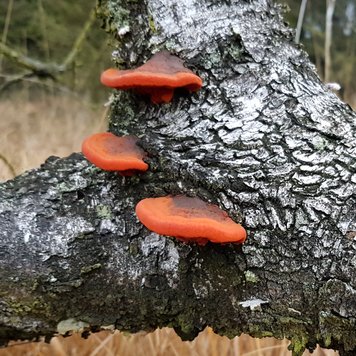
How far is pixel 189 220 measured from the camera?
1500 mm

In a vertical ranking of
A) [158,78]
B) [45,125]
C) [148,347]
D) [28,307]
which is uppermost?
[158,78]

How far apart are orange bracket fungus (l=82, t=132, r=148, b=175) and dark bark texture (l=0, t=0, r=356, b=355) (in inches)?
2.0

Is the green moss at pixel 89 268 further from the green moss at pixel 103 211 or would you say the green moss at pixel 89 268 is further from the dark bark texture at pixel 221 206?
the green moss at pixel 103 211

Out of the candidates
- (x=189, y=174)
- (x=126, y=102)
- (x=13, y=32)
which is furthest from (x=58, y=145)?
(x=189, y=174)

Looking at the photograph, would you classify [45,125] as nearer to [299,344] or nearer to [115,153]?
[115,153]

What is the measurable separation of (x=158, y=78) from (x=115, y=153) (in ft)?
0.88

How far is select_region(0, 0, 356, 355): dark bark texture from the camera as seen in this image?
1644mm

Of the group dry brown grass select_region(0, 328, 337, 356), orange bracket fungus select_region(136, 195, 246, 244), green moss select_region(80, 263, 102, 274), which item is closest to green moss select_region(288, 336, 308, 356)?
orange bracket fungus select_region(136, 195, 246, 244)

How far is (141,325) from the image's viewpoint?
1883mm

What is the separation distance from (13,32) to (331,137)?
7.80 meters

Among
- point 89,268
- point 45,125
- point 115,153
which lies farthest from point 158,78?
point 45,125

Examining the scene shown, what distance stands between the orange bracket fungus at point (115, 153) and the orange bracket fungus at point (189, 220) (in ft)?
0.48

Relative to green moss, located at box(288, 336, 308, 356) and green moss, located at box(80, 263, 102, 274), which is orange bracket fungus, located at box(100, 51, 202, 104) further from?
green moss, located at box(288, 336, 308, 356)

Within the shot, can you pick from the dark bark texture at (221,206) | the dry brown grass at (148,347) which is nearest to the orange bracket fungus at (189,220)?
Answer: the dark bark texture at (221,206)
